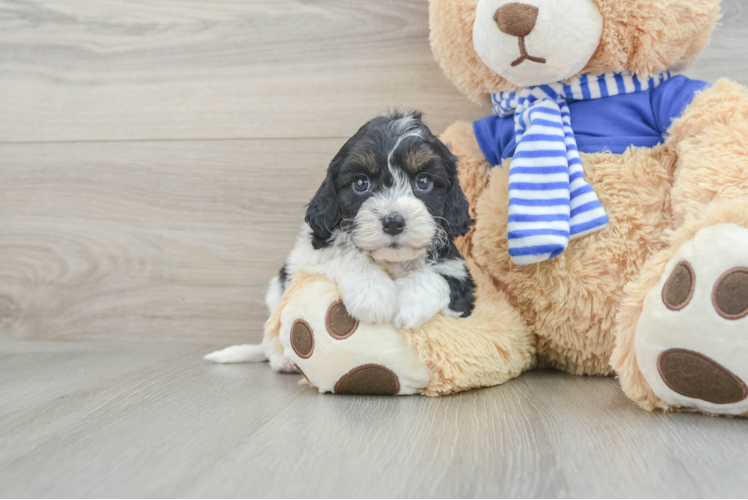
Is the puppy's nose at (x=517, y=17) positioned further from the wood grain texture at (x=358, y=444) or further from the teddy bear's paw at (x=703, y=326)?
the wood grain texture at (x=358, y=444)

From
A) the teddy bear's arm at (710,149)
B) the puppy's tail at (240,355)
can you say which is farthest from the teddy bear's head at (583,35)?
the puppy's tail at (240,355)

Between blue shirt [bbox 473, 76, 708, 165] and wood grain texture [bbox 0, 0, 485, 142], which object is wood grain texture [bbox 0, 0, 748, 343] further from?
blue shirt [bbox 473, 76, 708, 165]

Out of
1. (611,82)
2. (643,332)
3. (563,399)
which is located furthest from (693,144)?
(563,399)

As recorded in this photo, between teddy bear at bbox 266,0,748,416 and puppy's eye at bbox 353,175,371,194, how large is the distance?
222 millimetres

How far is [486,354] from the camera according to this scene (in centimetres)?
135

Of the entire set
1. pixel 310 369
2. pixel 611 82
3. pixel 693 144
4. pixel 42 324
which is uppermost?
pixel 611 82

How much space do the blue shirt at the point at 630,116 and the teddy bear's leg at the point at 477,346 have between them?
1.50 feet

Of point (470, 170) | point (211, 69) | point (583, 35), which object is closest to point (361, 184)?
point (470, 170)

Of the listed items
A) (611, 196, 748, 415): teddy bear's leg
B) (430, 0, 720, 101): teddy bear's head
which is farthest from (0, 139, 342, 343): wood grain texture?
(611, 196, 748, 415): teddy bear's leg

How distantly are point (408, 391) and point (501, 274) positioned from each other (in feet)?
1.42

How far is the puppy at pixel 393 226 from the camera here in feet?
4.07

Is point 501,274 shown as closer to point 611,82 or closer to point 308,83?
point 611,82

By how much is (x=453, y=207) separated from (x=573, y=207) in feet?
0.95

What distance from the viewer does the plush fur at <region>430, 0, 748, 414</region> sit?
3.96 feet
